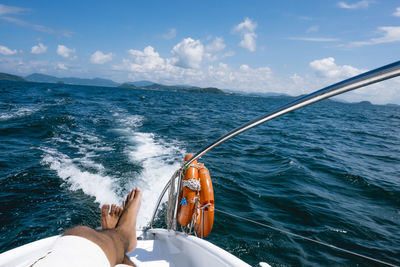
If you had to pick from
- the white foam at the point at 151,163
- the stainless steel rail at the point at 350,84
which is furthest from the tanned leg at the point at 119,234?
the stainless steel rail at the point at 350,84

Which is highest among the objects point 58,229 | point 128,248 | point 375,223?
point 128,248

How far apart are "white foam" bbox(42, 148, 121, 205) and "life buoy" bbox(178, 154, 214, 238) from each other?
1.93 meters

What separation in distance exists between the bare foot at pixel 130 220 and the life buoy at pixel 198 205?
1.48 ft

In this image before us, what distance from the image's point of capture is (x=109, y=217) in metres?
1.99

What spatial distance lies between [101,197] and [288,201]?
3.36m

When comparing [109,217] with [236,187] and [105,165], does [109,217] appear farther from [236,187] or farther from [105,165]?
[105,165]

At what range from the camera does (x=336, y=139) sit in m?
9.34

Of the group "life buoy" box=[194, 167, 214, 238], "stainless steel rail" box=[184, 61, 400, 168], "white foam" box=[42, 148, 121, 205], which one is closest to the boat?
"stainless steel rail" box=[184, 61, 400, 168]

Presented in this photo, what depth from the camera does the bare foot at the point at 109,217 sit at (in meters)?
1.89

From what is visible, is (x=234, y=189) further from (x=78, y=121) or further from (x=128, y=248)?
(x=78, y=121)

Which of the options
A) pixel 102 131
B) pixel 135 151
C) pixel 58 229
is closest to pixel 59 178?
pixel 58 229

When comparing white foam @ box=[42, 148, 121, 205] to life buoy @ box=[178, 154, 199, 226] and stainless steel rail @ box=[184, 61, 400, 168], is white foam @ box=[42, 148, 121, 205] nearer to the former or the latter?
life buoy @ box=[178, 154, 199, 226]

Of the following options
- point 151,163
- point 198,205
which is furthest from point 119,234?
point 151,163

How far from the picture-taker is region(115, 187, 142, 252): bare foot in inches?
68.6
